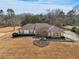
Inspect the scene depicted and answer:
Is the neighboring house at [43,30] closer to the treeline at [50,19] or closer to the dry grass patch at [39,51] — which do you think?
the dry grass patch at [39,51]

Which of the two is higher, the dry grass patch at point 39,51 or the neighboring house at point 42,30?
the neighboring house at point 42,30

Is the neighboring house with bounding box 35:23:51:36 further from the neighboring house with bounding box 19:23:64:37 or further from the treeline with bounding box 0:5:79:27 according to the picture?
the treeline with bounding box 0:5:79:27

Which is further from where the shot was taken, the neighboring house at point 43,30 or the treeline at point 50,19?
the treeline at point 50,19

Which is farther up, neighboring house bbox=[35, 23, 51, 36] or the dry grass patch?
neighboring house bbox=[35, 23, 51, 36]

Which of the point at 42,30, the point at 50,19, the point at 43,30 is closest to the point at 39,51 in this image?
the point at 42,30

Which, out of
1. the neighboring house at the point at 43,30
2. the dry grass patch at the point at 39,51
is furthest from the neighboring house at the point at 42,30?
the dry grass patch at the point at 39,51

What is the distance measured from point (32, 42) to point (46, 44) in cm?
287

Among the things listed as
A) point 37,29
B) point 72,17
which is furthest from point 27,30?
point 72,17

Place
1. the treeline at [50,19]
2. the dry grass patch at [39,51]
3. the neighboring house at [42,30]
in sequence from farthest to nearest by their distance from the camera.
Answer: the treeline at [50,19], the neighboring house at [42,30], the dry grass patch at [39,51]

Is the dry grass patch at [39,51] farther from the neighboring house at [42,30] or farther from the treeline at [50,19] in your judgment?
the treeline at [50,19]

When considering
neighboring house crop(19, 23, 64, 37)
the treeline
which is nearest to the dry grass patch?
neighboring house crop(19, 23, 64, 37)

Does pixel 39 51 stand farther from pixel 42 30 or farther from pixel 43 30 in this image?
pixel 43 30

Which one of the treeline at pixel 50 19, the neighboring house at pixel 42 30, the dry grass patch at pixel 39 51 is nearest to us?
the dry grass patch at pixel 39 51

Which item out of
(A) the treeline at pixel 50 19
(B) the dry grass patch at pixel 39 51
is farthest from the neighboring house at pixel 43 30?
(A) the treeline at pixel 50 19
